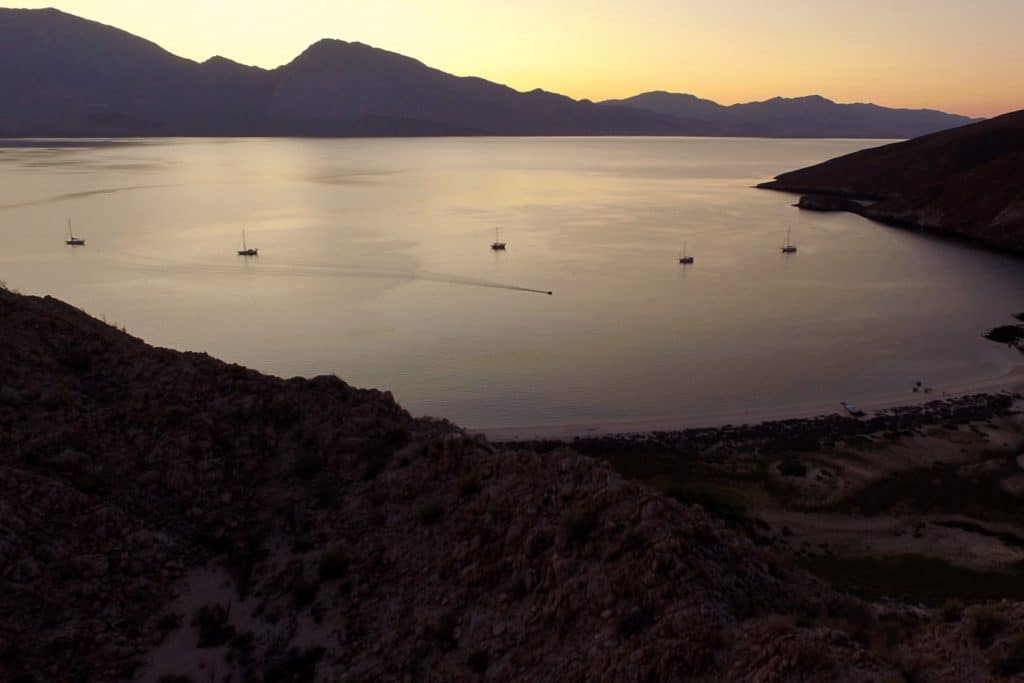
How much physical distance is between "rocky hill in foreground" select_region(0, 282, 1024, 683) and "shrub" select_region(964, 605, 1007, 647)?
6 centimetres

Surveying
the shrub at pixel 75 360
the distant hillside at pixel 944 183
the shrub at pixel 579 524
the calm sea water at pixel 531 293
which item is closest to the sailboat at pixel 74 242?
the calm sea water at pixel 531 293

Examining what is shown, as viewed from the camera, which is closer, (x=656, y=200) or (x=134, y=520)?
(x=134, y=520)

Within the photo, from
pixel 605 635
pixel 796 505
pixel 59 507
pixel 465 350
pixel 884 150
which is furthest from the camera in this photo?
pixel 884 150

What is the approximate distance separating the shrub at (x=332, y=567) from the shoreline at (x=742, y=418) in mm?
15214

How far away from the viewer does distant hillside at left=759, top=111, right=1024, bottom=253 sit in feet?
223

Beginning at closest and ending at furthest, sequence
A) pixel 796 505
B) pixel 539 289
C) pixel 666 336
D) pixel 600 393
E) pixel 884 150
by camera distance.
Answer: pixel 796 505, pixel 600 393, pixel 666 336, pixel 539 289, pixel 884 150

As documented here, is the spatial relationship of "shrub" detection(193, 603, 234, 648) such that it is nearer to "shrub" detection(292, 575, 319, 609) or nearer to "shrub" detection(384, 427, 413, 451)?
"shrub" detection(292, 575, 319, 609)

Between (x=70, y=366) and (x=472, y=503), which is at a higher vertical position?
(x=70, y=366)

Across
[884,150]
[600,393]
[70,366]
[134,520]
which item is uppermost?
[884,150]

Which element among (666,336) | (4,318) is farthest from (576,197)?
(4,318)

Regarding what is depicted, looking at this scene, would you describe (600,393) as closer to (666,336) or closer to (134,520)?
(666,336)

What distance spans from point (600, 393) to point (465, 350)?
773 cm

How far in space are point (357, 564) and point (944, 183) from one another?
91220mm

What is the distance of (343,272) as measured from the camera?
50562mm
